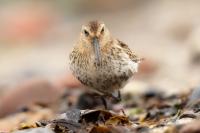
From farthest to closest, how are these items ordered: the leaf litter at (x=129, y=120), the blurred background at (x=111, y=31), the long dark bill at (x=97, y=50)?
the blurred background at (x=111, y=31)
the long dark bill at (x=97, y=50)
the leaf litter at (x=129, y=120)

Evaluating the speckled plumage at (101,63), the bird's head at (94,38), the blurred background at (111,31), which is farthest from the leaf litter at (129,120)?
the blurred background at (111,31)

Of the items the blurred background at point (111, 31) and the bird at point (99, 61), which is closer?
the bird at point (99, 61)

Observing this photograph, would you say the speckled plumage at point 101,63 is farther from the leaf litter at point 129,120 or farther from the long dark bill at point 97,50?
the leaf litter at point 129,120

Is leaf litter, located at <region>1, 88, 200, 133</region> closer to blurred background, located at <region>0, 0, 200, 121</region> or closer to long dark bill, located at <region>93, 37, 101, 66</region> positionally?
long dark bill, located at <region>93, 37, 101, 66</region>

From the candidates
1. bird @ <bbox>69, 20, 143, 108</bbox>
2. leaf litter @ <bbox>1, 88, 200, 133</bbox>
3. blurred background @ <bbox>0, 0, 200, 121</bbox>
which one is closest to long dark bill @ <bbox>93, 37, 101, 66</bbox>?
bird @ <bbox>69, 20, 143, 108</bbox>

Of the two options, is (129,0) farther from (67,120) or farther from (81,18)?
(67,120)

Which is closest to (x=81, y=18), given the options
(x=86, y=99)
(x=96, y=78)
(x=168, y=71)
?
(x=168, y=71)
